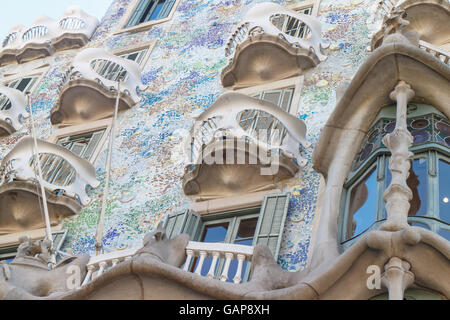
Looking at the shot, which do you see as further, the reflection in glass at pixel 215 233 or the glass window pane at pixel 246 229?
the reflection in glass at pixel 215 233

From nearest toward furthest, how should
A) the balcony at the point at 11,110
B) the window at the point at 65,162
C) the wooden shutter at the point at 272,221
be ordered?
Answer: the wooden shutter at the point at 272,221 → the window at the point at 65,162 → the balcony at the point at 11,110

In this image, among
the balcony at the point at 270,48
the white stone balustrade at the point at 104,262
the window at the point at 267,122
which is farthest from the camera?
the balcony at the point at 270,48

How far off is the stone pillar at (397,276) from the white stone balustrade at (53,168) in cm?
603

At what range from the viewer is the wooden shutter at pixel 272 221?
993 cm

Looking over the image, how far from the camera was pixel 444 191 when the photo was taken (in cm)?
873

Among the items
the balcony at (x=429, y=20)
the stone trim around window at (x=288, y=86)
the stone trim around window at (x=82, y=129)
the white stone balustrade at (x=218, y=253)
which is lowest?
the white stone balustrade at (x=218, y=253)

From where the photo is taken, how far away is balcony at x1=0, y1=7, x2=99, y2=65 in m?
17.5

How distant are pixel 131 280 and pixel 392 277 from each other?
8.82 feet

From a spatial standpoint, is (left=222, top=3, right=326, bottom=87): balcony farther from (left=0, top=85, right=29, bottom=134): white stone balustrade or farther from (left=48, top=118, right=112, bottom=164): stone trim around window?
(left=0, top=85, right=29, bottom=134): white stone balustrade

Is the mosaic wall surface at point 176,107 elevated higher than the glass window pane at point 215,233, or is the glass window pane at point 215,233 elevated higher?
the mosaic wall surface at point 176,107

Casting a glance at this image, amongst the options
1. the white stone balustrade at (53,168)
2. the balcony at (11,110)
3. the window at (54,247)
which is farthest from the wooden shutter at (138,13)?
the window at (54,247)

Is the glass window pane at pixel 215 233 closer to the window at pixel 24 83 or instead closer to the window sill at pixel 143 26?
the window sill at pixel 143 26
